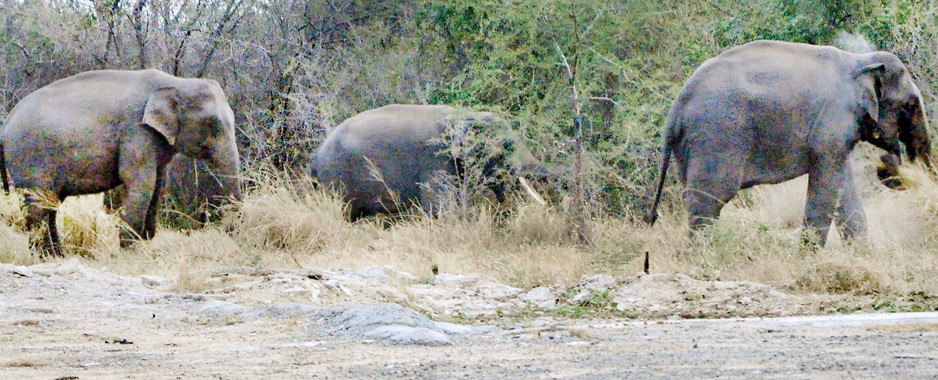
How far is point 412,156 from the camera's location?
53.7 feet

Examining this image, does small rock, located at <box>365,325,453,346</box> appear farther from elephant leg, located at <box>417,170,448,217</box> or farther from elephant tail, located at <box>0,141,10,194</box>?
elephant tail, located at <box>0,141,10,194</box>

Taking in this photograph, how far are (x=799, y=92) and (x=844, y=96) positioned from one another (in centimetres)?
44

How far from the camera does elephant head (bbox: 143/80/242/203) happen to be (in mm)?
15312

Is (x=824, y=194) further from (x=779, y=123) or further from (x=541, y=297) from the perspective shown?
(x=541, y=297)

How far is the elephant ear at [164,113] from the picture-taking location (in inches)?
591

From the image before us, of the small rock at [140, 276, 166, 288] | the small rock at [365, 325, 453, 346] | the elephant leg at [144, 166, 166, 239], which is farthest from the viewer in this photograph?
the elephant leg at [144, 166, 166, 239]

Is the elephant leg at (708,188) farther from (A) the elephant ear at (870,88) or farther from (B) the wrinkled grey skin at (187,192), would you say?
(B) the wrinkled grey skin at (187,192)

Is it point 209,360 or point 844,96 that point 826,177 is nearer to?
point 844,96

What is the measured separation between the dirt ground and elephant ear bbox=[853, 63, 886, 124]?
3.28m

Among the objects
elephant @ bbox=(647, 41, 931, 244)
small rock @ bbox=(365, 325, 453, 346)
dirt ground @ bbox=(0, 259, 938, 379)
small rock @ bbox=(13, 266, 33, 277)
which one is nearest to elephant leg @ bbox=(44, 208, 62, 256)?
dirt ground @ bbox=(0, 259, 938, 379)

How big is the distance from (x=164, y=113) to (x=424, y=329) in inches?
313

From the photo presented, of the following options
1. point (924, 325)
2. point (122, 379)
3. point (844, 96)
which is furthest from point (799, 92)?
point (122, 379)

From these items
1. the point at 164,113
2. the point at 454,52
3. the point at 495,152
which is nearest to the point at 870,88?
the point at 495,152

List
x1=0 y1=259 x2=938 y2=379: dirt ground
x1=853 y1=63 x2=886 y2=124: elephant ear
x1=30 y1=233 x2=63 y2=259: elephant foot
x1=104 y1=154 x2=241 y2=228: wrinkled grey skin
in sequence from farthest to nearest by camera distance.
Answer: x1=104 y1=154 x2=241 y2=228: wrinkled grey skin → x1=30 y1=233 x2=63 y2=259: elephant foot → x1=853 y1=63 x2=886 y2=124: elephant ear → x1=0 y1=259 x2=938 y2=379: dirt ground
